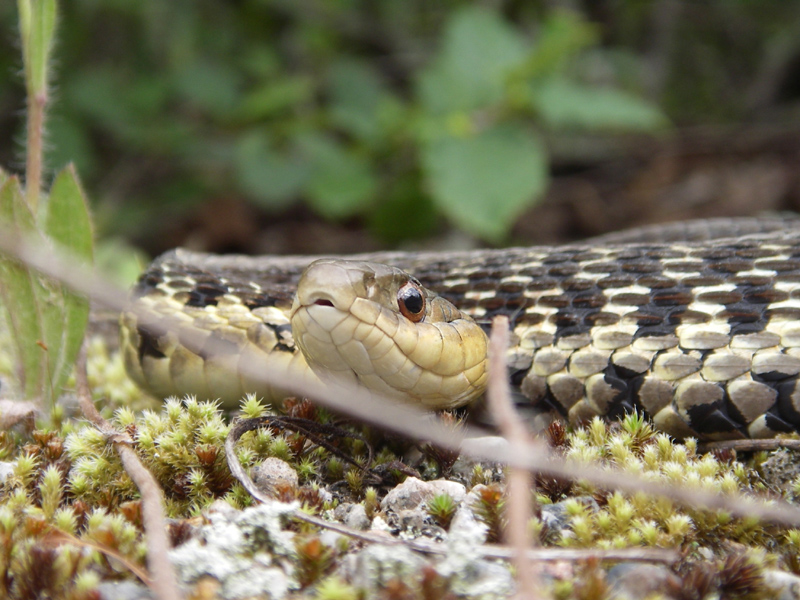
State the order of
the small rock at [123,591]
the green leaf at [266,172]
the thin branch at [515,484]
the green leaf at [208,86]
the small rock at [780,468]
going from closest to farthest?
the thin branch at [515,484], the small rock at [123,591], the small rock at [780,468], the green leaf at [266,172], the green leaf at [208,86]

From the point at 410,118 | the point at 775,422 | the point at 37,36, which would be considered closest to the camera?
the point at 775,422

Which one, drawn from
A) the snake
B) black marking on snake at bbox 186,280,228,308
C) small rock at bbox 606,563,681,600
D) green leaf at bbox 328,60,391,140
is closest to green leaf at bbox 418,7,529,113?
green leaf at bbox 328,60,391,140

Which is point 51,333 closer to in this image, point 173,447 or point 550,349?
point 173,447

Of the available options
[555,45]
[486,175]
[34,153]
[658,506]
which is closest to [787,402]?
[658,506]

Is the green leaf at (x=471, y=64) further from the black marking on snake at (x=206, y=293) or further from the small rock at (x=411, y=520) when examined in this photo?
the small rock at (x=411, y=520)

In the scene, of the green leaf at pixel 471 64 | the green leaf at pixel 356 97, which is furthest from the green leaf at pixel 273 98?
the green leaf at pixel 471 64

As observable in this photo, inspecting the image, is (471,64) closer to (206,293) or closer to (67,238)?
(206,293)

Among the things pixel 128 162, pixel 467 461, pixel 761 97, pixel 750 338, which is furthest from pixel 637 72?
pixel 467 461

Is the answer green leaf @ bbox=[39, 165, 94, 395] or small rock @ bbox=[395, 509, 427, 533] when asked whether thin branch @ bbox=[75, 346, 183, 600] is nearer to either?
green leaf @ bbox=[39, 165, 94, 395]
